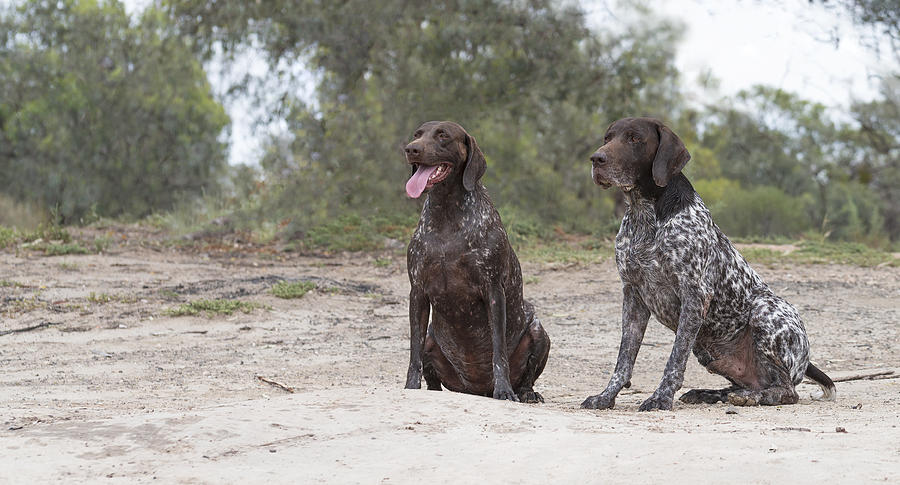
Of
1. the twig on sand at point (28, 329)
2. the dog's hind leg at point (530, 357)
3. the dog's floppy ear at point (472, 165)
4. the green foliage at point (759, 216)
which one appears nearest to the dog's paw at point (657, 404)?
the dog's hind leg at point (530, 357)

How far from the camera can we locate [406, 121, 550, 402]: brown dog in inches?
232

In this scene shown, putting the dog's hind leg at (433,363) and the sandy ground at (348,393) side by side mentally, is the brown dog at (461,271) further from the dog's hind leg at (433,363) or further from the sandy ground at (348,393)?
the sandy ground at (348,393)

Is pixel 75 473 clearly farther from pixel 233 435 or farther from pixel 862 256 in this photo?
pixel 862 256

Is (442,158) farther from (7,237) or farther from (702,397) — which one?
(7,237)

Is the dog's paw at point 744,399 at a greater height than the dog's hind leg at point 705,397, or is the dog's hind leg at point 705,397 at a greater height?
the dog's paw at point 744,399

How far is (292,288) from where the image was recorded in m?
10.9

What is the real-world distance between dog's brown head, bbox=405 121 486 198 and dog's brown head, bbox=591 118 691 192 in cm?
79

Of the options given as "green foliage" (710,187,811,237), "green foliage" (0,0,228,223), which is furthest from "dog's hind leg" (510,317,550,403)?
"green foliage" (0,0,228,223)

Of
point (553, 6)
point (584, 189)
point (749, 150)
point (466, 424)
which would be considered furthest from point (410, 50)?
point (749, 150)

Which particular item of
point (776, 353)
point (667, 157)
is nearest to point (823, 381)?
point (776, 353)

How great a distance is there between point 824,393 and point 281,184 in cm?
1191

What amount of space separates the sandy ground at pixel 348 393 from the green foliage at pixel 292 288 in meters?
0.15

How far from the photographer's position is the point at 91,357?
25.9ft

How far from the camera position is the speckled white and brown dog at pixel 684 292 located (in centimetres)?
574
